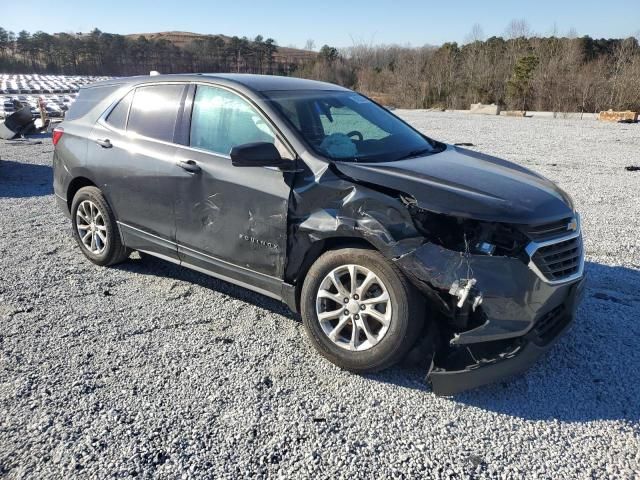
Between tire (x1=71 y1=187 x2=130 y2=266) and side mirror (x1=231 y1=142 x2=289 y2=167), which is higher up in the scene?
side mirror (x1=231 y1=142 x2=289 y2=167)

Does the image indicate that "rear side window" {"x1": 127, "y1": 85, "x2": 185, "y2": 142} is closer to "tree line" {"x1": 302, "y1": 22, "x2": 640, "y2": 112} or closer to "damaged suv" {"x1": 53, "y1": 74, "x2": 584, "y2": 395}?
"damaged suv" {"x1": 53, "y1": 74, "x2": 584, "y2": 395}

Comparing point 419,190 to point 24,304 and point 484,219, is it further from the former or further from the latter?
point 24,304

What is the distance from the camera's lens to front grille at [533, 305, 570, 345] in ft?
9.99

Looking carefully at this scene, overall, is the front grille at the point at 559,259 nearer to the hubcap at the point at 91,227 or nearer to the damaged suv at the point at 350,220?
the damaged suv at the point at 350,220

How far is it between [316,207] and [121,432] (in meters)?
1.76

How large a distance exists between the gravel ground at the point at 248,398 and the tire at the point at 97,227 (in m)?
0.24

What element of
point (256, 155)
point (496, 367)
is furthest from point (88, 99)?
point (496, 367)

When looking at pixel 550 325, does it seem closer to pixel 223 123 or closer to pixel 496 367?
pixel 496 367

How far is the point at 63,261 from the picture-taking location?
17.1 feet

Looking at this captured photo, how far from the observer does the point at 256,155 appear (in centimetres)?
Answer: 328

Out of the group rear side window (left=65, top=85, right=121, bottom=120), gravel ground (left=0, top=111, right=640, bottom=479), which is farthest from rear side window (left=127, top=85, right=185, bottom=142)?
gravel ground (left=0, top=111, right=640, bottom=479)

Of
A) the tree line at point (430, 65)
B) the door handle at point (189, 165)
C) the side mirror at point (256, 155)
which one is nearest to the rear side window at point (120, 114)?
the door handle at point (189, 165)

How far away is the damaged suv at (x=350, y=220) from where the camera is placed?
2914mm

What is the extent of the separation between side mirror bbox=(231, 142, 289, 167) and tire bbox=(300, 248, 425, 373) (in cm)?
73
